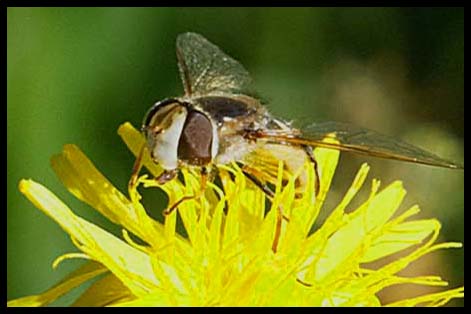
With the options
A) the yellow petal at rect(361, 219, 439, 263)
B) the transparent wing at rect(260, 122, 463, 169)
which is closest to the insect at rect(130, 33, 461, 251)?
the transparent wing at rect(260, 122, 463, 169)

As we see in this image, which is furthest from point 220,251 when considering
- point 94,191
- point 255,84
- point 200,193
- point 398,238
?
point 255,84

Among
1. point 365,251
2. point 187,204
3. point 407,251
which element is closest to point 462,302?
point 407,251

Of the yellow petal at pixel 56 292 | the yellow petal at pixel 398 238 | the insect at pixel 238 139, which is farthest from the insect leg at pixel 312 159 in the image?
the yellow petal at pixel 56 292

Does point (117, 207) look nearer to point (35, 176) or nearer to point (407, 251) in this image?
point (35, 176)

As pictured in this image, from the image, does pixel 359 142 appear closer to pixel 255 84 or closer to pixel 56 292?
pixel 56 292

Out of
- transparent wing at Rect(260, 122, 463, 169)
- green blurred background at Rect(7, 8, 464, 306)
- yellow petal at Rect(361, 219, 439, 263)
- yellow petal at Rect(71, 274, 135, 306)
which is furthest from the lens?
green blurred background at Rect(7, 8, 464, 306)

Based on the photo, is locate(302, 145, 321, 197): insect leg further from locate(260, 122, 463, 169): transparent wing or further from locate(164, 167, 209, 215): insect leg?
locate(164, 167, 209, 215): insect leg
